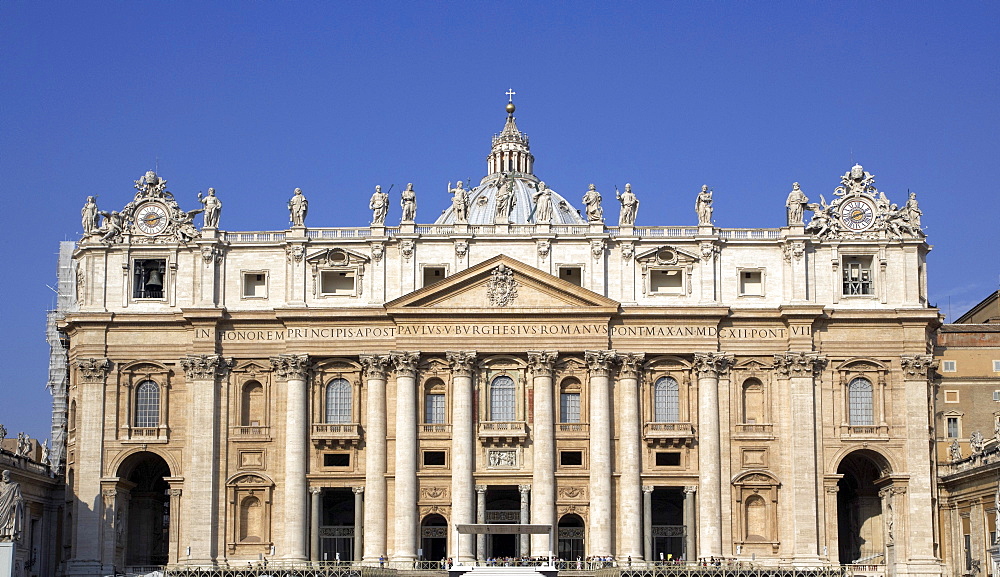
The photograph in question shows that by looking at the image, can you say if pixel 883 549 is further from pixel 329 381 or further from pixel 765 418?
pixel 329 381

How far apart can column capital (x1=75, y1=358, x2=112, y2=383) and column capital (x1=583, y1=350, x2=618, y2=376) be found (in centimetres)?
2556

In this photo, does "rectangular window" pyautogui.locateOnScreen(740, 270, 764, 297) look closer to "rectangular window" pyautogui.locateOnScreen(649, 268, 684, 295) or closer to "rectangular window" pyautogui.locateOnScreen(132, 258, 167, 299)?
"rectangular window" pyautogui.locateOnScreen(649, 268, 684, 295)

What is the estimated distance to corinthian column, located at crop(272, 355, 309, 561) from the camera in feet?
265

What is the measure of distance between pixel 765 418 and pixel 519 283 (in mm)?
14806

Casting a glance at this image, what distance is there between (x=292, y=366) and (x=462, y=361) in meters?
9.04

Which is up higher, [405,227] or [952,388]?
[405,227]

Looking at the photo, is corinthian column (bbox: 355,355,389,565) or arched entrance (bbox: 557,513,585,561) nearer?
corinthian column (bbox: 355,355,389,565)

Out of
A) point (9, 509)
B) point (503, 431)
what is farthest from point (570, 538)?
point (9, 509)

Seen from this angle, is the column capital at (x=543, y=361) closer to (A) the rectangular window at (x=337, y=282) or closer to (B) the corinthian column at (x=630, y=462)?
(B) the corinthian column at (x=630, y=462)

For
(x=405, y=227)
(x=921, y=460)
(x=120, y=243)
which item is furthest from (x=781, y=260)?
(x=120, y=243)

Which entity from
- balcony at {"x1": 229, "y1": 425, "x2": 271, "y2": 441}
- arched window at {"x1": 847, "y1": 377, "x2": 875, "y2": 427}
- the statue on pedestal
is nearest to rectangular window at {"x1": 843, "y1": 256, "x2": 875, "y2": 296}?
arched window at {"x1": 847, "y1": 377, "x2": 875, "y2": 427}

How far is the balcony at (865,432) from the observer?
269 feet

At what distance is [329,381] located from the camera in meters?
83.7

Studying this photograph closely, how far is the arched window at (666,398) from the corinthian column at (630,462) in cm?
142
